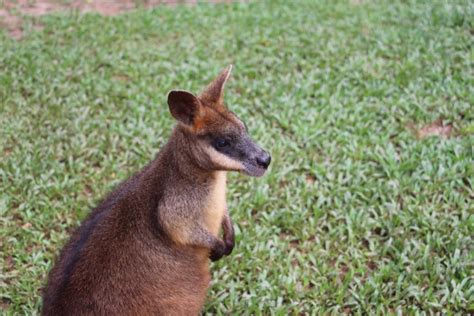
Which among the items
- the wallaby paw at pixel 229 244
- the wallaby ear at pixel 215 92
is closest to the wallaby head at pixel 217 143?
the wallaby ear at pixel 215 92

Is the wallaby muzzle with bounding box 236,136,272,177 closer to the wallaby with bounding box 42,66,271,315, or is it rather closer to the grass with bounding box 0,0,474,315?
the wallaby with bounding box 42,66,271,315

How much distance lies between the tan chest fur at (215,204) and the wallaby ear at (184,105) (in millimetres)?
413

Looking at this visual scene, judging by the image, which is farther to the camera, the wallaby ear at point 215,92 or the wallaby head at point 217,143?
the wallaby ear at point 215,92

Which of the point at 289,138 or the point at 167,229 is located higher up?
the point at 167,229

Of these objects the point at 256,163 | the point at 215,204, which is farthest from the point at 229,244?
the point at 256,163

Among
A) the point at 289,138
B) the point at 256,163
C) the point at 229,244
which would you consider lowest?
the point at 289,138

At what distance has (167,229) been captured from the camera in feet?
11.2

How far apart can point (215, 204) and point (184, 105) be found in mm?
682

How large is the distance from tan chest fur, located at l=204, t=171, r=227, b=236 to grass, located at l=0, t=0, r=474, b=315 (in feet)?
2.73

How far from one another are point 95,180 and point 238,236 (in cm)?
154

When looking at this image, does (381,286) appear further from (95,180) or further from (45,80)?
(45,80)

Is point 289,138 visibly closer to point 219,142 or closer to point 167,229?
point 219,142

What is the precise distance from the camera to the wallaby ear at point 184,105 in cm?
325

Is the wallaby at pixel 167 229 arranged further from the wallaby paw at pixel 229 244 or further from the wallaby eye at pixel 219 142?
the wallaby paw at pixel 229 244
